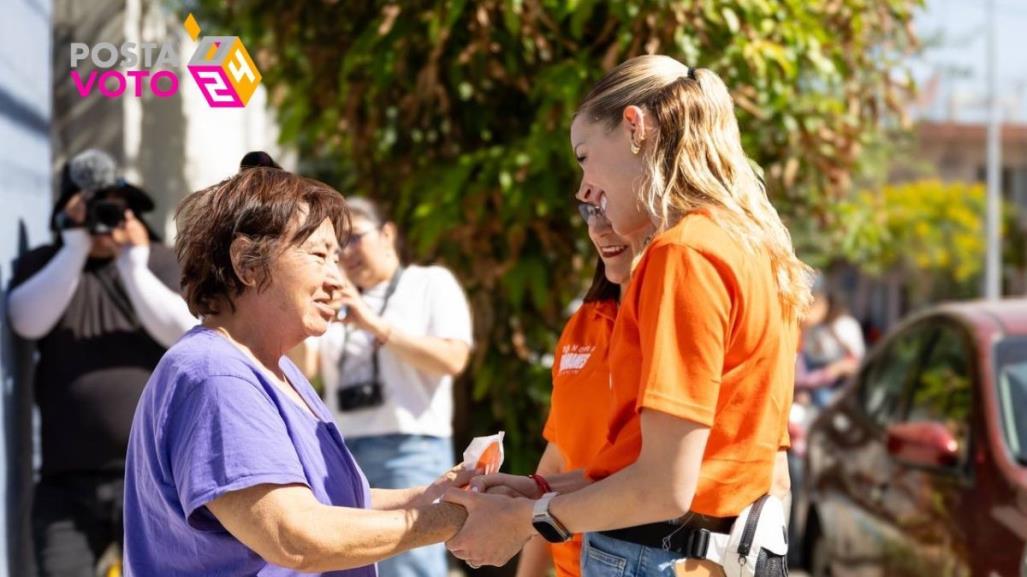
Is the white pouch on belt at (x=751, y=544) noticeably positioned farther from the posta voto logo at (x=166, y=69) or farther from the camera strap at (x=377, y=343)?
the posta voto logo at (x=166, y=69)

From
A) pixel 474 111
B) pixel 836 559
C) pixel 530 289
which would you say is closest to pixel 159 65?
pixel 474 111

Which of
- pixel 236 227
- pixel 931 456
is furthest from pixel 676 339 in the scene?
pixel 931 456

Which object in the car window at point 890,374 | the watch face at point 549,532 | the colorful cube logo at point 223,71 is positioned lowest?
the car window at point 890,374

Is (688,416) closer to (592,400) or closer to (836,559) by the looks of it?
(592,400)

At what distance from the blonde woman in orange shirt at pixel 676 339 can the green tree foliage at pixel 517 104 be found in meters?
2.61

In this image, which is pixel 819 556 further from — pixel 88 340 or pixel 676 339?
pixel 676 339

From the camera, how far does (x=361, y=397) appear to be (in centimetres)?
455

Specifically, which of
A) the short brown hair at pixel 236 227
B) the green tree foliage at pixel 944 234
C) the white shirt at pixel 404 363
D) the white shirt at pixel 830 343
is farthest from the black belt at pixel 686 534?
the green tree foliage at pixel 944 234

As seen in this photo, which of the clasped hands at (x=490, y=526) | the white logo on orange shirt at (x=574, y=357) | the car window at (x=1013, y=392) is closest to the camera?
the clasped hands at (x=490, y=526)

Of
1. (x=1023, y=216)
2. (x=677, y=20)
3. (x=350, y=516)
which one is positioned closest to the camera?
(x=350, y=516)

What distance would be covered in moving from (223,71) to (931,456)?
9.48ft

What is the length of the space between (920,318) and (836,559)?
1.15 meters

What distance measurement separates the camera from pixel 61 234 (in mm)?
4176

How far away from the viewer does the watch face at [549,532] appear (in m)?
2.29
